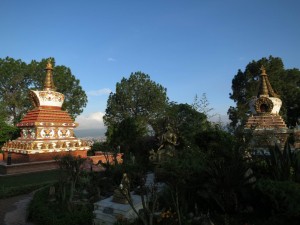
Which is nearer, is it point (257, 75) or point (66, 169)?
point (66, 169)

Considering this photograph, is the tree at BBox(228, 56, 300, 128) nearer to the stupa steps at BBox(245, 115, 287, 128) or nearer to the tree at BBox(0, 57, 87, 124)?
the stupa steps at BBox(245, 115, 287, 128)

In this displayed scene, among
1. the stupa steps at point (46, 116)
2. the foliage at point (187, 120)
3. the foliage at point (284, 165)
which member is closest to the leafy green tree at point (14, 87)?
the stupa steps at point (46, 116)

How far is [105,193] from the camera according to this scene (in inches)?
468

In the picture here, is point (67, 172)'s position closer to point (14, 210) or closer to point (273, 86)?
point (14, 210)

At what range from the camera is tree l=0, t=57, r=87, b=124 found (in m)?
35.5

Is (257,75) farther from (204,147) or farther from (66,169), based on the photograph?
(66,169)

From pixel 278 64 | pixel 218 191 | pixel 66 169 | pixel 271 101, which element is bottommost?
pixel 218 191

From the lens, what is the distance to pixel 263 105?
29.7 m

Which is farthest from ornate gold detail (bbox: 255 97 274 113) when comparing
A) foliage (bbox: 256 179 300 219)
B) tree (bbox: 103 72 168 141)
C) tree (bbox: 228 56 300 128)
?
foliage (bbox: 256 179 300 219)

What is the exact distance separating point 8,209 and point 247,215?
8.77 metres

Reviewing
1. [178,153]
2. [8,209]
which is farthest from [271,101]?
[8,209]

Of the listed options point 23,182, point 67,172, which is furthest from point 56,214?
point 23,182

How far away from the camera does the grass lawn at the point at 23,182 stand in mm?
12914

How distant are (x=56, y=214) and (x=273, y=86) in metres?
34.8
